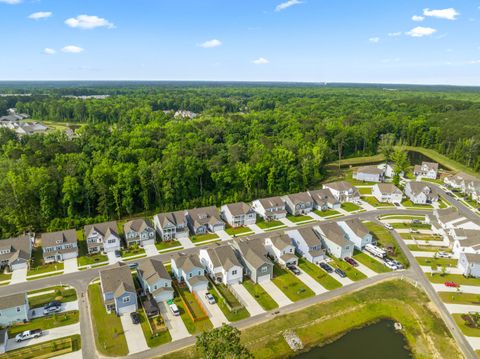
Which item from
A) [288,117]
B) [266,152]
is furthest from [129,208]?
[288,117]

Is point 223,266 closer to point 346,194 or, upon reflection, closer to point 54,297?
point 54,297

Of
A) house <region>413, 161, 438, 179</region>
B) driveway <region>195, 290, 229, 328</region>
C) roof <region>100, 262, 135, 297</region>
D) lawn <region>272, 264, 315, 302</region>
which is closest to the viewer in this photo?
driveway <region>195, 290, 229, 328</region>

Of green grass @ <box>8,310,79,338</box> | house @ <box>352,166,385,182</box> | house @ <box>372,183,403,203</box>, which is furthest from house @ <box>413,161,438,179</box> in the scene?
green grass @ <box>8,310,79,338</box>

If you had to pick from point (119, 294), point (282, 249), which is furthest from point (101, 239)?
point (282, 249)

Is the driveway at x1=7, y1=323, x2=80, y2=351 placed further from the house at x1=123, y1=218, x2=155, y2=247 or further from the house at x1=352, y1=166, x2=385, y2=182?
the house at x1=352, y1=166, x2=385, y2=182

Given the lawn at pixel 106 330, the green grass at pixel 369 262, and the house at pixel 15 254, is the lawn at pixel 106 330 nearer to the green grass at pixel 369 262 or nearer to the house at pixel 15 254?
the house at pixel 15 254

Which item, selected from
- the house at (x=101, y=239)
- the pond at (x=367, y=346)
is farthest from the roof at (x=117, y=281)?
the pond at (x=367, y=346)
